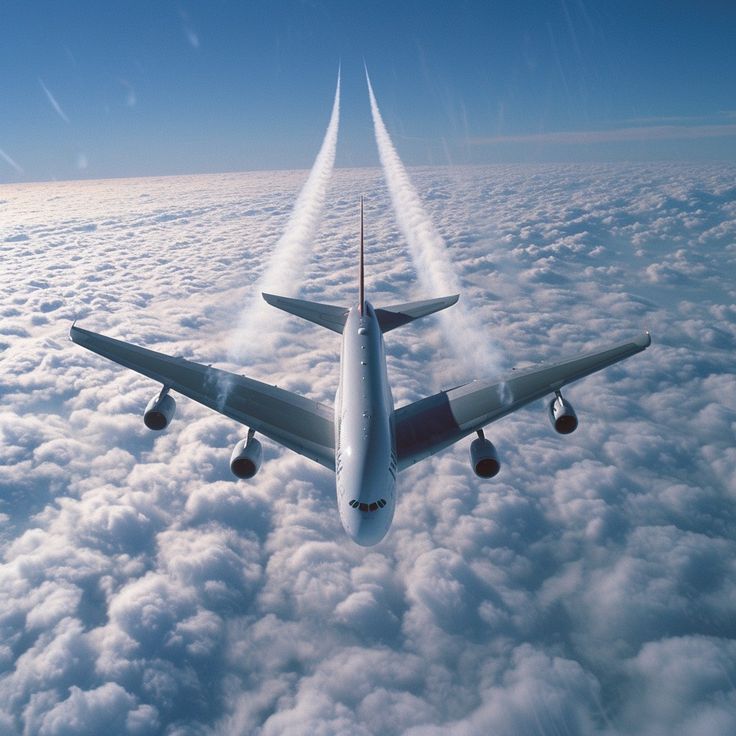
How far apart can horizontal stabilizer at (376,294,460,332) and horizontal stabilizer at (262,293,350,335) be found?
3.85 meters

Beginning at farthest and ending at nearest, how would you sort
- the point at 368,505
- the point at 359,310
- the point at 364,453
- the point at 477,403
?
the point at 359,310
the point at 477,403
the point at 364,453
the point at 368,505

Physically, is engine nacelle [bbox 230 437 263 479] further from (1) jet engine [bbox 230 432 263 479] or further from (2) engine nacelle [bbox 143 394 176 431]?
(2) engine nacelle [bbox 143 394 176 431]

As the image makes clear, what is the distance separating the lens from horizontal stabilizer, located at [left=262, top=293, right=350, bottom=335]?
36.7 meters

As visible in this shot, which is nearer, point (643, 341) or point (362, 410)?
point (362, 410)

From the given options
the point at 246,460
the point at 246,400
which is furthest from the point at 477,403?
the point at 246,400

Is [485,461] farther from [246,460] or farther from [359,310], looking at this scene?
[359,310]

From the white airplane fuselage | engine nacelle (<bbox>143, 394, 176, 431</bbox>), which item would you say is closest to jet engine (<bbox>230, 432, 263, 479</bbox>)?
the white airplane fuselage

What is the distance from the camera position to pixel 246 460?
22.9 metres

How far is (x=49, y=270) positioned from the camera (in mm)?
158000

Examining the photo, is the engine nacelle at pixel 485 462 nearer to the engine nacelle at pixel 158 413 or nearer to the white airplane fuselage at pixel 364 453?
the white airplane fuselage at pixel 364 453

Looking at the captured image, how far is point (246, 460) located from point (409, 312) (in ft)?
68.1

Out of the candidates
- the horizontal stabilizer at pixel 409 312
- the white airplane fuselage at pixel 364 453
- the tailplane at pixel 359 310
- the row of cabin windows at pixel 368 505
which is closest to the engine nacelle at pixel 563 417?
the white airplane fuselage at pixel 364 453

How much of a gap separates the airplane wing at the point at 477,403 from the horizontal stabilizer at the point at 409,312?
1117cm

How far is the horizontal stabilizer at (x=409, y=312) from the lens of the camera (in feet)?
120
